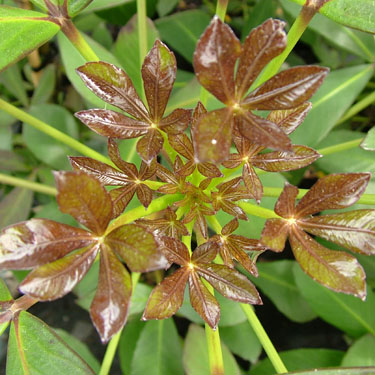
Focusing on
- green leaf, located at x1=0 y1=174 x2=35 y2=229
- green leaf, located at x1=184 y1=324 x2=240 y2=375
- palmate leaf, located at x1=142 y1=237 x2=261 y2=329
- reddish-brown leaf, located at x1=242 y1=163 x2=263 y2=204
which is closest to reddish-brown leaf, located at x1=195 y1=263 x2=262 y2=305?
palmate leaf, located at x1=142 y1=237 x2=261 y2=329

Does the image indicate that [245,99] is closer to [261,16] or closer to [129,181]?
[129,181]

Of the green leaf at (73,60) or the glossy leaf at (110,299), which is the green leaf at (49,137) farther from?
the glossy leaf at (110,299)

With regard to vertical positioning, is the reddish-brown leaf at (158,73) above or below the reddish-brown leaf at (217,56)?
below

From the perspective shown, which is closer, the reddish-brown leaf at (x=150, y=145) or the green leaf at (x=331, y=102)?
the reddish-brown leaf at (x=150, y=145)

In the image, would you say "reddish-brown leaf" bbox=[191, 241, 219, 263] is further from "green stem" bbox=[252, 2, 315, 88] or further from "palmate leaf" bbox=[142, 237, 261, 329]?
"green stem" bbox=[252, 2, 315, 88]

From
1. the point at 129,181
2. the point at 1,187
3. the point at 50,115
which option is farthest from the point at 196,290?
the point at 1,187

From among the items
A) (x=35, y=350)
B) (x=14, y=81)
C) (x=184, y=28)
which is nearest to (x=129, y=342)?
(x=35, y=350)

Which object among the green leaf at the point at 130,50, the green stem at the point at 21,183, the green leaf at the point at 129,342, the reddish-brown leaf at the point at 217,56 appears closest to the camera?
the reddish-brown leaf at the point at 217,56

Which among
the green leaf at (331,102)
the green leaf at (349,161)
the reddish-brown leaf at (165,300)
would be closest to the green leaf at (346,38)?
the green leaf at (331,102)
